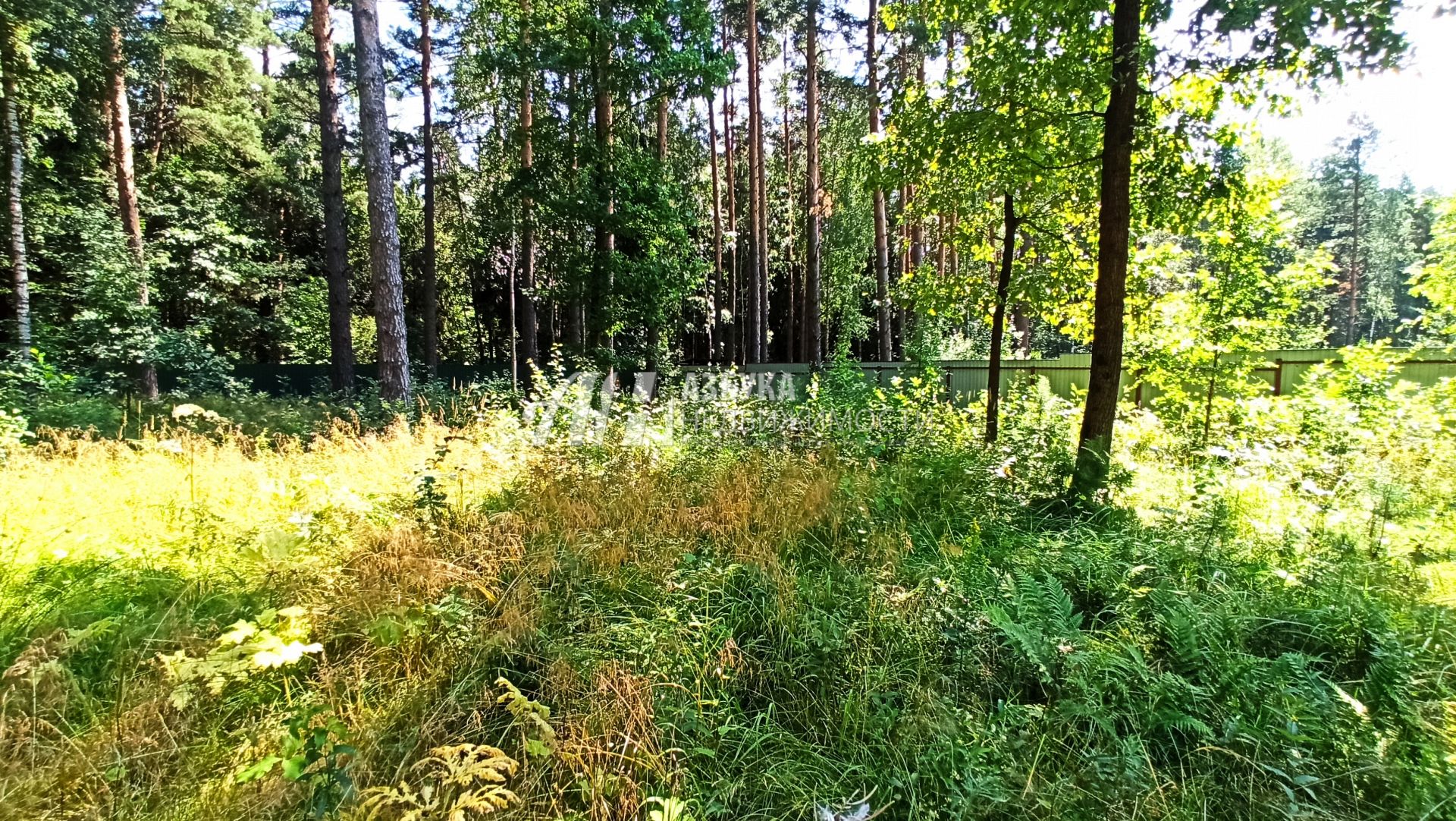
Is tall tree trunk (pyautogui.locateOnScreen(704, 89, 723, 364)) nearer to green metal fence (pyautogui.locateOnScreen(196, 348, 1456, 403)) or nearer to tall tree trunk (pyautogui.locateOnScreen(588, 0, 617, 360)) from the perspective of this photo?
green metal fence (pyautogui.locateOnScreen(196, 348, 1456, 403))

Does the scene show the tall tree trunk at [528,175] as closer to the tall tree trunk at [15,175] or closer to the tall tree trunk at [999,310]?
the tall tree trunk at [999,310]

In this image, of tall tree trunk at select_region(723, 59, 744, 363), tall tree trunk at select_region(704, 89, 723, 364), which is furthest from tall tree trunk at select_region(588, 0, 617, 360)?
tall tree trunk at select_region(723, 59, 744, 363)

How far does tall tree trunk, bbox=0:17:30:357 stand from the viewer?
9320 mm

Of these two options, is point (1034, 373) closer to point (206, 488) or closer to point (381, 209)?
point (381, 209)

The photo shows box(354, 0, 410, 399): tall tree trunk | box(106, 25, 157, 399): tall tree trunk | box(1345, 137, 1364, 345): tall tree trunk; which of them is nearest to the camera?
box(354, 0, 410, 399): tall tree trunk

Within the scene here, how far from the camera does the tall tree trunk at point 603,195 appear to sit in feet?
34.3

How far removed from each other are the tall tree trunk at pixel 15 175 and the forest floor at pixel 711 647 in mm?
7812

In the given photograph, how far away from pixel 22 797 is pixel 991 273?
880cm

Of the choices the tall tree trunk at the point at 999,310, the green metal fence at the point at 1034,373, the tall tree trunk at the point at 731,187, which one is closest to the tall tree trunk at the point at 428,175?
the green metal fence at the point at 1034,373

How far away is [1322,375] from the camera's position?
6281mm

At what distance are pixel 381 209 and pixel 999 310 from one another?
8069mm

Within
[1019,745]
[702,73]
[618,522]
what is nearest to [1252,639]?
[1019,745]

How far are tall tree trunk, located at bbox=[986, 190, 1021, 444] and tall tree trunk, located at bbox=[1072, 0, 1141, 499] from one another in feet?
5.06

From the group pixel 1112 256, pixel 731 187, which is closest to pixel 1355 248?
pixel 731 187
